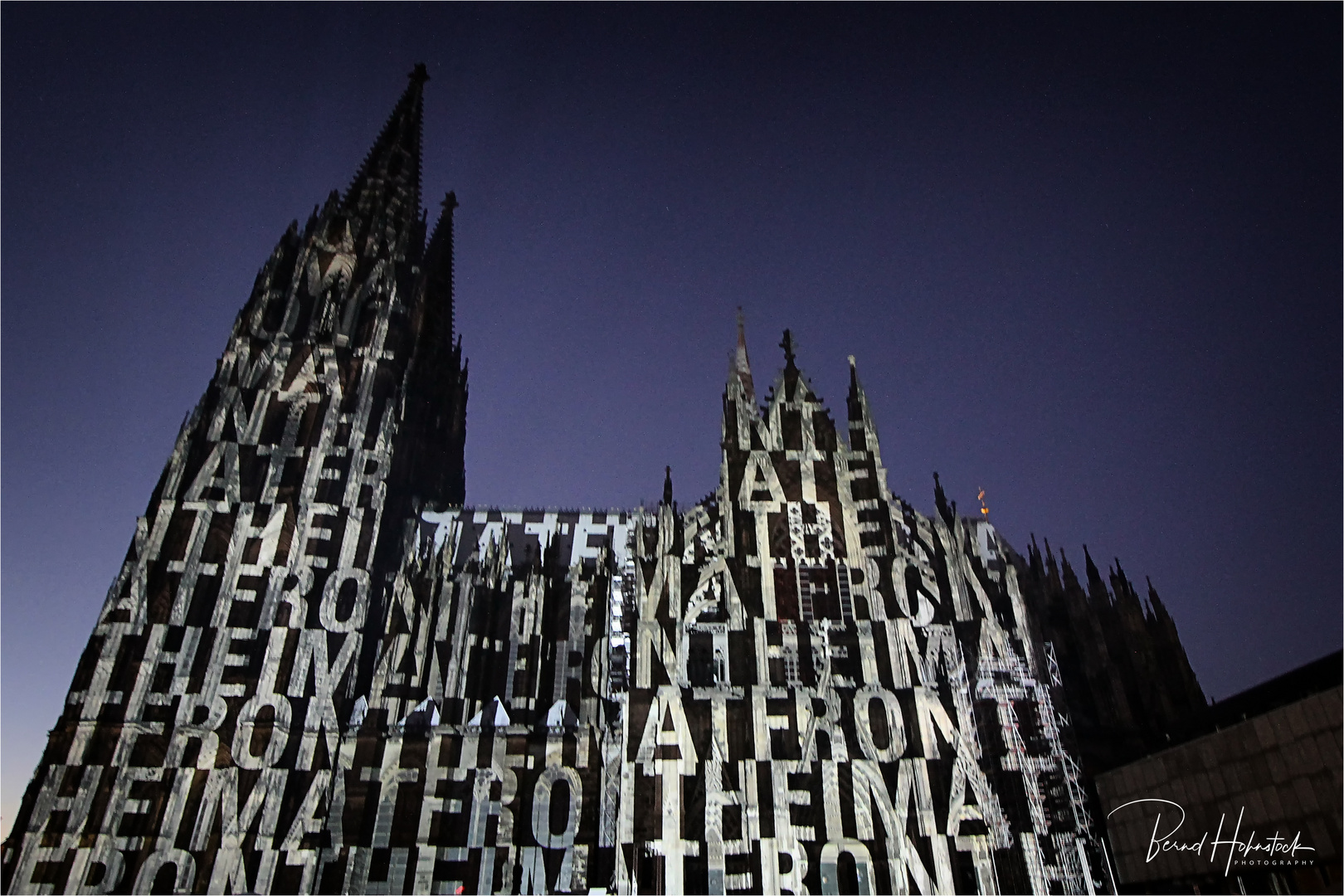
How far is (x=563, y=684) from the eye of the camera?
3058cm

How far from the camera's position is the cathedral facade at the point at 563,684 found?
2188 cm

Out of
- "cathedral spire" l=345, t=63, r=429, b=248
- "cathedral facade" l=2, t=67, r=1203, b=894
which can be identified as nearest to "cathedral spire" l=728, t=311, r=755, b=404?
"cathedral facade" l=2, t=67, r=1203, b=894

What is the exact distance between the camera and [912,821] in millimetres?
21156

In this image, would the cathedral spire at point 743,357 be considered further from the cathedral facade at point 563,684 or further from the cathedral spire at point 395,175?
the cathedral spire at point 395,175

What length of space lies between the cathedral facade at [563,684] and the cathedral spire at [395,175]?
6734 mm

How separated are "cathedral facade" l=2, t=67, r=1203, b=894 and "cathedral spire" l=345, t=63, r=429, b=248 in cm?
673

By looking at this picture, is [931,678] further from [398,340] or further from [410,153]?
[410,153]

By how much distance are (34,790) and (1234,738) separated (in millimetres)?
32641

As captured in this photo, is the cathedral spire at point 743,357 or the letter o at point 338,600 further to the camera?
the cathedral spire at point 743,357

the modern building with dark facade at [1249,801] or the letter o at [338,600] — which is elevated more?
the letter o at [338,600]

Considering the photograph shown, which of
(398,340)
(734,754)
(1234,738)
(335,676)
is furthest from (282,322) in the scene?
(1234,738)

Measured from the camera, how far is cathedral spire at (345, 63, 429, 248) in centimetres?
4069
